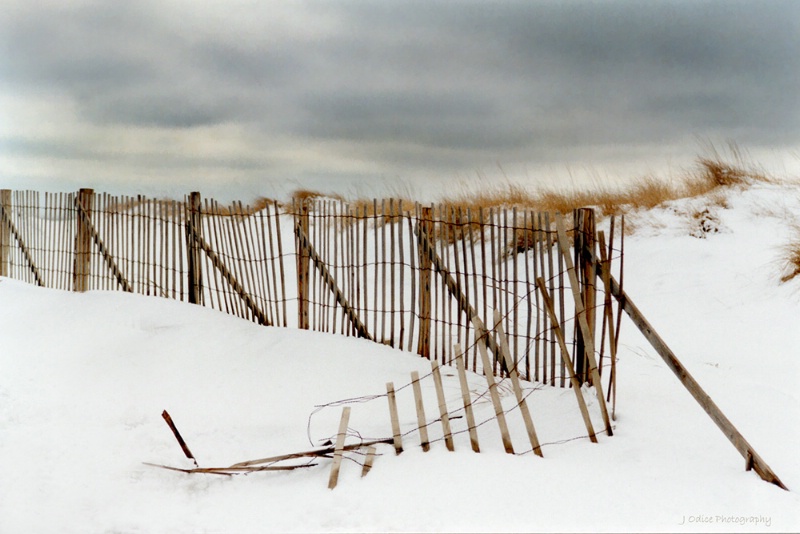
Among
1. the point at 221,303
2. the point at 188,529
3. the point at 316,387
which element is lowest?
the point at 188,529

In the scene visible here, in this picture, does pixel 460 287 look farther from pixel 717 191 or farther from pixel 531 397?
pixel 717 191

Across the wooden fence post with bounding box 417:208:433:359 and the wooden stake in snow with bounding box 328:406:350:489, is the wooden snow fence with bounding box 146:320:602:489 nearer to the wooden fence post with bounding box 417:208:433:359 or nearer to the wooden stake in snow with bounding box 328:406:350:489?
the wooden stake in snow with bounding box 328:406:350:489

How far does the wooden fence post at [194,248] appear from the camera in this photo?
801 cm

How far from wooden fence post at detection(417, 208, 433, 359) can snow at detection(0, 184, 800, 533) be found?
20 centimetres

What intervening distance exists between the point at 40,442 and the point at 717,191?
10567 mm

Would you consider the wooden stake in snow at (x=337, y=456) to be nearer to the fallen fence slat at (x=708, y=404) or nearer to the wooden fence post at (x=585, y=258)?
the wooden fence post at (x=585, y=258)

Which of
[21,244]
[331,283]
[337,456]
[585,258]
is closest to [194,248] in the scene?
[331,283]

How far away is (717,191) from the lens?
1179 cm

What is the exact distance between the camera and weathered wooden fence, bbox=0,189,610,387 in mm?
5422

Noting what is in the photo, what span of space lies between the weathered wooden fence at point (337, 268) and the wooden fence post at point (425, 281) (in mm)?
10

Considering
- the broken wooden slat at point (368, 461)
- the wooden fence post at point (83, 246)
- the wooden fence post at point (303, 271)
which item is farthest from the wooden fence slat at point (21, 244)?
the broken wooden slat at point (368, 461)

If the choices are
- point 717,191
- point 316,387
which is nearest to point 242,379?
point 316,387

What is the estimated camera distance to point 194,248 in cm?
803

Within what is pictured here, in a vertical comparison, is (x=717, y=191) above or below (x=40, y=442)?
above
